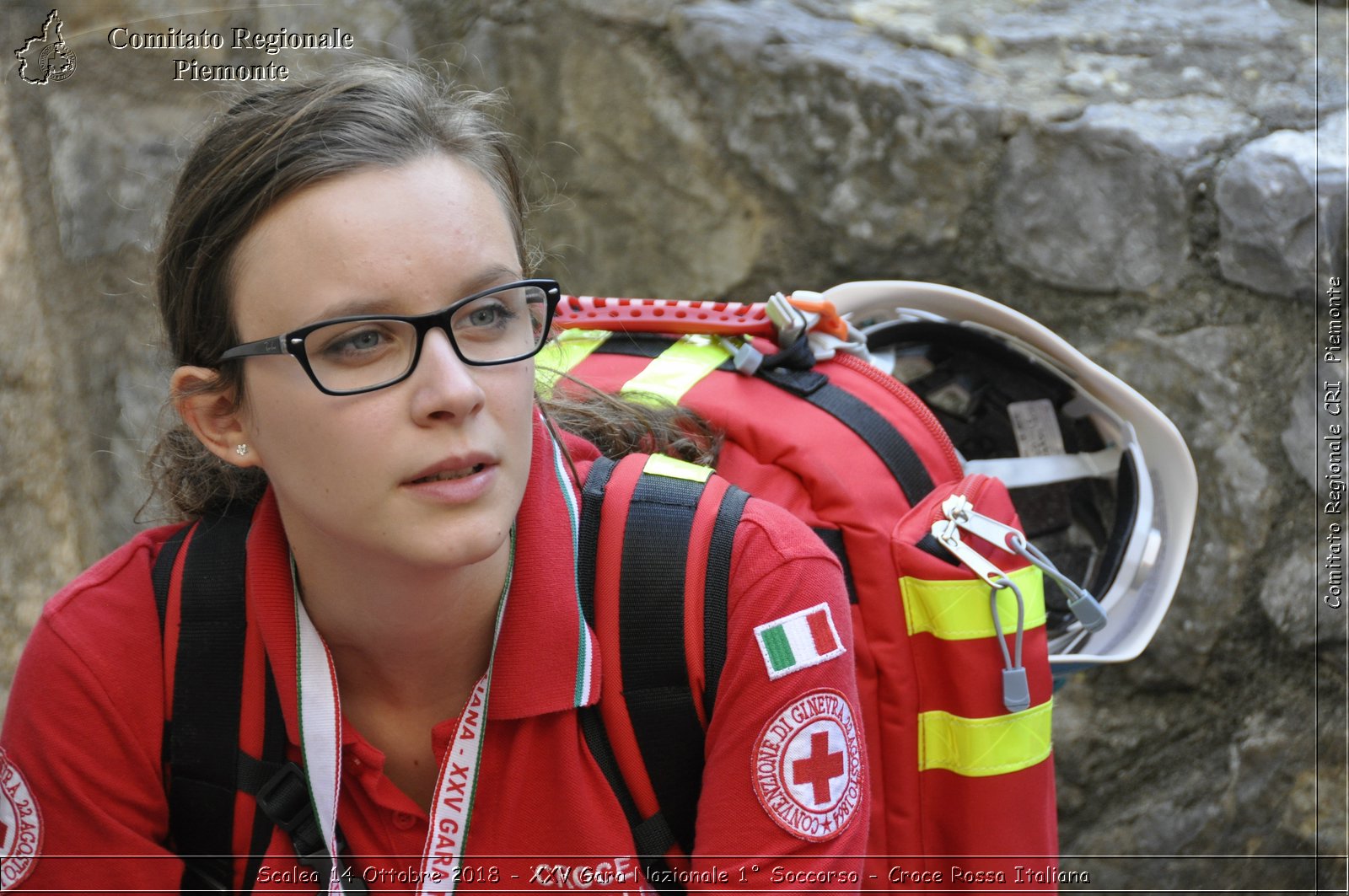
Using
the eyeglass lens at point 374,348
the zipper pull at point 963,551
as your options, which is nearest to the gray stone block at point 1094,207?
the zipper pull at point 963,551

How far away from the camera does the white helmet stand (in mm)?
1529

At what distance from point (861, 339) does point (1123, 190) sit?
1.91 feet

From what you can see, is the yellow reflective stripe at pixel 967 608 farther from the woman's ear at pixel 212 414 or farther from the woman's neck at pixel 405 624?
the woman's ear at pixel 212 414

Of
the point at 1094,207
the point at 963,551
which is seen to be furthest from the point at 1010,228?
the point at 963,551

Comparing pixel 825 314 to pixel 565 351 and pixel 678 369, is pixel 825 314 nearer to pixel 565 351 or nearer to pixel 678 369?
pixel 678 369

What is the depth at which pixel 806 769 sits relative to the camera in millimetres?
1178

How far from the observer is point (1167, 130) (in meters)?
1.84

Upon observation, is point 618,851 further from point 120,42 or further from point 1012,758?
point 120,42

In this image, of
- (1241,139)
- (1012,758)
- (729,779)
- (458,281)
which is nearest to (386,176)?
Answer: (458,281)

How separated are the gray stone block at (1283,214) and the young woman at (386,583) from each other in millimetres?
995

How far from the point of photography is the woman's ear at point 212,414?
3.90 ft

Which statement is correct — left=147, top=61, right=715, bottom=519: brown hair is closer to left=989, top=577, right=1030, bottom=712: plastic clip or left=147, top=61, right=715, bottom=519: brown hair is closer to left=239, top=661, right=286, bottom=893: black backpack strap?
left=239, top=661, right=286, bottom=893: black backpack strap

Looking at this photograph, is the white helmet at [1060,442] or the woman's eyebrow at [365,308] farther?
the white helmet at [1060,442]

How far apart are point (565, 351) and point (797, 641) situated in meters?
0.58
